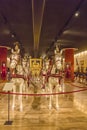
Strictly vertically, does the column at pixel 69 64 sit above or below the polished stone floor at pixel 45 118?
above

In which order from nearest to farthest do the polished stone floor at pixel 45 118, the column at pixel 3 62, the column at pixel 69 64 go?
1. the polished stone floor at pixel 45 118
2. the column at pixel 3 62
3. the column at pixel 69 64

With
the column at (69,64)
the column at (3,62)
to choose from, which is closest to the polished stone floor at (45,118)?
the column at (3,62)

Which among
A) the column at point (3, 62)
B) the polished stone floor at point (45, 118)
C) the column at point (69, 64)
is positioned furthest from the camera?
the column at point (69, 64)

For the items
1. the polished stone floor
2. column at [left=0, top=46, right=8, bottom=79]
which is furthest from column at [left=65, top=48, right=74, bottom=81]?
the polished stone floor

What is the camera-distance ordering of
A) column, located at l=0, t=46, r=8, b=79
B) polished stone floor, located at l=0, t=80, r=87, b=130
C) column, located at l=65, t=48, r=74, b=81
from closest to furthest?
polished stone floor, located at l=0, t=80, r=87, b=130 → column, located at l=0, t=46, r=8, b=79 → column, located at l=65, t=48, r=74, b=81

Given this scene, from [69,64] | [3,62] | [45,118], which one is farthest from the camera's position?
[69,64]

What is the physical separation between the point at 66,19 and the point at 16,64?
12.0ft

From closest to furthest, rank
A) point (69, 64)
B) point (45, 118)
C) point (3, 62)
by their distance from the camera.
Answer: point (45, 118) → point (3, 62) → point (69, 64)

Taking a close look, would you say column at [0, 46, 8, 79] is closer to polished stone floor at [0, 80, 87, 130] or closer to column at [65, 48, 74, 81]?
column at [65, 48, 74, 81]

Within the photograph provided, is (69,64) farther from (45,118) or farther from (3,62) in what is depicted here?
(45,118)

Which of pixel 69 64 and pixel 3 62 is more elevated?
pixel 3 62

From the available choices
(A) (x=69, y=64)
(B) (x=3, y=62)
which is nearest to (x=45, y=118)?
(B) (x=3, y=62)

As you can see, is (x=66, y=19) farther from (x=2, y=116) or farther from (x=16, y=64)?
(x=2, y=116)

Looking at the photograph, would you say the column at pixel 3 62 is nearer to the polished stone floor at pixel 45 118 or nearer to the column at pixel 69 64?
the column at pixel 69 64
